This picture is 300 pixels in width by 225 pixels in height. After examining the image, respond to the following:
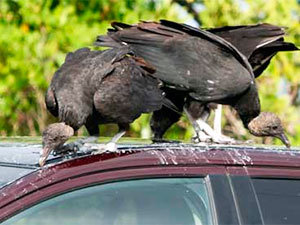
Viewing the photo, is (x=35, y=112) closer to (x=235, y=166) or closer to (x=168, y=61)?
(x=168, y=61)

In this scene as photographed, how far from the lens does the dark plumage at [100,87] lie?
4531 millimetres

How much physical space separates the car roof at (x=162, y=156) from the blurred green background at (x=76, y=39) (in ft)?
15.2

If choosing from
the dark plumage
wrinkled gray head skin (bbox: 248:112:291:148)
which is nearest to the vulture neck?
wrinkled gray head skin (bbox: 248:112:291:148)

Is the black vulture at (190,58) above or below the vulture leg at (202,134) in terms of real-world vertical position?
above

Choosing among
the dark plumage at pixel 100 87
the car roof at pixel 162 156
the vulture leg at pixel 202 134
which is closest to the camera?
the car roof at pixel 162 156

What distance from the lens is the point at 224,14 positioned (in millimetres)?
9086

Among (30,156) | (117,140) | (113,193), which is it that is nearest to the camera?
(113,193)

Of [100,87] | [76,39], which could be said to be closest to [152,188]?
[100,87]

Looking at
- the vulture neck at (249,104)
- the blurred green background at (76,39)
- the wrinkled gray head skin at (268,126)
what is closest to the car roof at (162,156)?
the wrinkled gray head skin at (268,126)

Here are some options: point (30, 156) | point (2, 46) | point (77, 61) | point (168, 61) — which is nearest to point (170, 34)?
point (168, 61)

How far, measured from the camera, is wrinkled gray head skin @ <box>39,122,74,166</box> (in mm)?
3717

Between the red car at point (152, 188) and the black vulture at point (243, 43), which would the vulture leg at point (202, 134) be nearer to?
the black vulture at point (243, 43)

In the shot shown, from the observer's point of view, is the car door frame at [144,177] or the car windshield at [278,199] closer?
the car door frame at [144,177]

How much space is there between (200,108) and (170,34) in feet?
1.52
